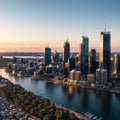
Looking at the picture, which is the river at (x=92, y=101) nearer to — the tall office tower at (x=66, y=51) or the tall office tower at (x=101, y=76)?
the tall office tower at (x=101, y=76)

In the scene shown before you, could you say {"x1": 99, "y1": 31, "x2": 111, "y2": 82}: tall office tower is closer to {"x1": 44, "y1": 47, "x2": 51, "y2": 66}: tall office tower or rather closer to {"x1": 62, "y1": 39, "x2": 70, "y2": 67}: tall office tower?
{"x1": 62, "y1": 39, "x2": 70, "y2": 67}: tall office tower

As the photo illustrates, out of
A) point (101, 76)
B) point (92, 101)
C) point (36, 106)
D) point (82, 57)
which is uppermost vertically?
point (82, 57)

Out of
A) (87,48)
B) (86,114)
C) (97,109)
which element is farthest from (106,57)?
(86,114)

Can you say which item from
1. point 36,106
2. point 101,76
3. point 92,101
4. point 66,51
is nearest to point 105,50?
point 101,76

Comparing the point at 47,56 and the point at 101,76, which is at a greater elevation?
the point at 47,56

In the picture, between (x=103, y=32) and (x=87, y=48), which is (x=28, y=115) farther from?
(x=87, y=48)

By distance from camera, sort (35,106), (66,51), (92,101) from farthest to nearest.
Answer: (66,51), (92,101), (35,106)

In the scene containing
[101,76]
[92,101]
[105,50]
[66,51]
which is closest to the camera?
[92,101]

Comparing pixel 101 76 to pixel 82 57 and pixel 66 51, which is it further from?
pixel 66 51

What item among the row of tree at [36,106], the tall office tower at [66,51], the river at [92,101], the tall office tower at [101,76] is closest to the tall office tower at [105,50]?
the tall office tower at [101,76]
